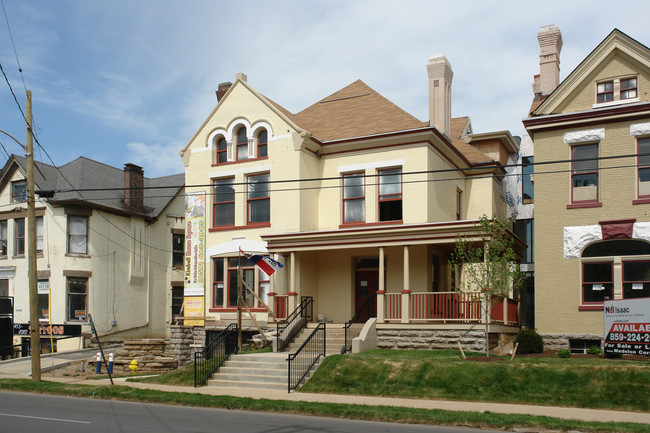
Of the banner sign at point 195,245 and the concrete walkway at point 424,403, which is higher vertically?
the banner sign at point 195,245

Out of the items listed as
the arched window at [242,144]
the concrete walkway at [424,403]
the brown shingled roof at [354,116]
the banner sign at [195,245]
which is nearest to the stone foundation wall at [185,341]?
the banner sign at [195,245]

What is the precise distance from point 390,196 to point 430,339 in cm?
637

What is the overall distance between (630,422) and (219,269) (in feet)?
61.6

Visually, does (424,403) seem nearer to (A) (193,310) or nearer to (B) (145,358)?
(A) (193,310)

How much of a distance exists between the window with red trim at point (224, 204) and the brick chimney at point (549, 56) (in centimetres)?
1438

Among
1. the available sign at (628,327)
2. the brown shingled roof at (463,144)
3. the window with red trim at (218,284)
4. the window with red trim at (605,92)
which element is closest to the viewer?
the available sign at (628,327)

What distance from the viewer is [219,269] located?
93.0 ft

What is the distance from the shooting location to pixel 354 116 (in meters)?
29.0

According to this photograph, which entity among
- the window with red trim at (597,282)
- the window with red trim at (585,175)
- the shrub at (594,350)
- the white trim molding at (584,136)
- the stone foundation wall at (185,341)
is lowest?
the stone foundation wall at (185,341)

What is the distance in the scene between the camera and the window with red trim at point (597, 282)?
21.7 metres

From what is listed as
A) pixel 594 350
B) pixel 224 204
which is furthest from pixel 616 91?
pixel 224 204

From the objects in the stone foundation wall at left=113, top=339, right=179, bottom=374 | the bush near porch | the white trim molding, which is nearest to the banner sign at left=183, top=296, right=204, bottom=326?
the stone foundation wall at left=113, top=339, right=179, bottom=374

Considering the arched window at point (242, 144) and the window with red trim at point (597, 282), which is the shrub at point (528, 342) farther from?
the arched window at point (242, 144)

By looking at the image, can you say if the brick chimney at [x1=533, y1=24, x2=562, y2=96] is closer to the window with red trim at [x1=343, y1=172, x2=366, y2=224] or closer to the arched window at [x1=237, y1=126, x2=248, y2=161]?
the window with red trim at [x1=343, y1=172, x2=366, y2=224]
